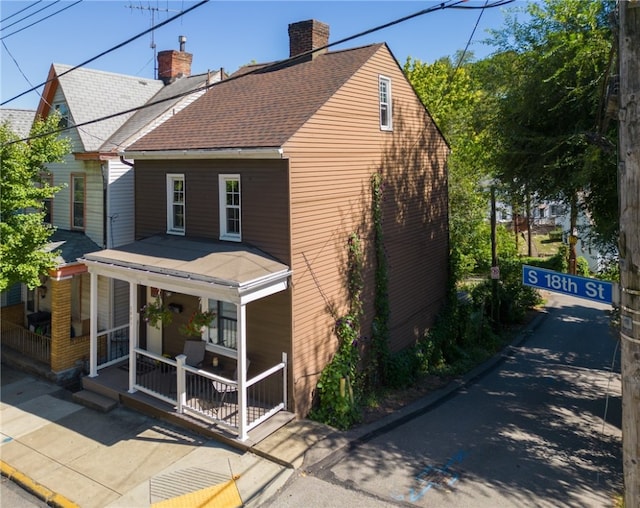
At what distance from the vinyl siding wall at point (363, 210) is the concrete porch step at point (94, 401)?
4.50 metres

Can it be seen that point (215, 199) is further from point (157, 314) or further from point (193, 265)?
point (157, 314)

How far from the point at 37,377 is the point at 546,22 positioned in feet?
56.2

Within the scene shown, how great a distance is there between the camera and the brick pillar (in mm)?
13828

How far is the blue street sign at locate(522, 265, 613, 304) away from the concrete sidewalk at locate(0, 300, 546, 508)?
208 inches

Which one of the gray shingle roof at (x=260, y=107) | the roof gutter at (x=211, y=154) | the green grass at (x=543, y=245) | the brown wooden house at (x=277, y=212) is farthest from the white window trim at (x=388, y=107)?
the green grass at (x=543, y=245)

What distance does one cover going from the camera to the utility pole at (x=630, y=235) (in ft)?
17.1

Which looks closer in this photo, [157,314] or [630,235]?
[630,235]

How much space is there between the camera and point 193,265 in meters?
10.8

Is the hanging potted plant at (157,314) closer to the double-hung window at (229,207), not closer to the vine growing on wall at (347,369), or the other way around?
the double-hung window at (229,207)

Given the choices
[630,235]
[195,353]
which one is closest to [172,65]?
[195,353]

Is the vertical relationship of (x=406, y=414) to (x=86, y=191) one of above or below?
below

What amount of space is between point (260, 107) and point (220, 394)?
7.26 meters

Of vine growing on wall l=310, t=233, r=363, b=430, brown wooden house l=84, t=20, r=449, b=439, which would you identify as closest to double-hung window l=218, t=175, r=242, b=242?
brown wooden house l=84, t=20, r=449, b=439

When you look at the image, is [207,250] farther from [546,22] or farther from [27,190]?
[546,22]
